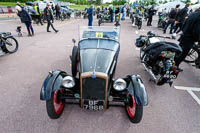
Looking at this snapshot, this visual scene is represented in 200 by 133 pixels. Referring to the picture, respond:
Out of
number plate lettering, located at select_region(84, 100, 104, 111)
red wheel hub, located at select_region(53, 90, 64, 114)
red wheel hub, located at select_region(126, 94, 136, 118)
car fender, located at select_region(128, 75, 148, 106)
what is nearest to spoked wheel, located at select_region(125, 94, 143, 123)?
red wheel hub, located at select_region(126, 94, 136, 118)

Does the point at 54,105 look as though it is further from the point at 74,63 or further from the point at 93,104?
the point at 74,63

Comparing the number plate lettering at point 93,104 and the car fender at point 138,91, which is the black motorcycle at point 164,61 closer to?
the car fender at point 138,91

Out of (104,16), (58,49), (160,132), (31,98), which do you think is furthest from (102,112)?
(104,16)

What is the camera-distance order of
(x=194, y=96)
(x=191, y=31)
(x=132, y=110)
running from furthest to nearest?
(x=191, y=31) < (x=194, y=96) < (x=132, y=110)

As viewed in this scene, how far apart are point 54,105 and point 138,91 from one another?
1508 millimetres

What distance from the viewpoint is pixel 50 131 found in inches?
77.3

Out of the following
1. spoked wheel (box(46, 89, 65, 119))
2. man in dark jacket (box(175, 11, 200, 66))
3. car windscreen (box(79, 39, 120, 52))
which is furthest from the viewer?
man in dark jacket (box(175, 11, 200, 66))

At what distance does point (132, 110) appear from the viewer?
2.33 m

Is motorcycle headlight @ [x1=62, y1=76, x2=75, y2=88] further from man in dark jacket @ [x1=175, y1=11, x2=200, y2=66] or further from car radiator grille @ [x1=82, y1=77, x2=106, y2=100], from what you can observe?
man in dark jacket @ [x1=175, y1=11, x2=200, y2=66]

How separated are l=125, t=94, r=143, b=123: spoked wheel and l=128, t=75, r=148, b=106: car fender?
14 cm

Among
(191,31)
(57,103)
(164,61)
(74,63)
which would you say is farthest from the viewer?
(191,31)

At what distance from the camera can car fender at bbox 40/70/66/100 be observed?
1890 millimetres

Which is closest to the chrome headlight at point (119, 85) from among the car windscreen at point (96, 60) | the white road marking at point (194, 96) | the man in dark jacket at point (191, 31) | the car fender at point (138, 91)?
the car fender at point (138, 91)

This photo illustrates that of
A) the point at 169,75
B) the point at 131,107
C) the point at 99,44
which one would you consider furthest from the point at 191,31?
the point at 131,107
